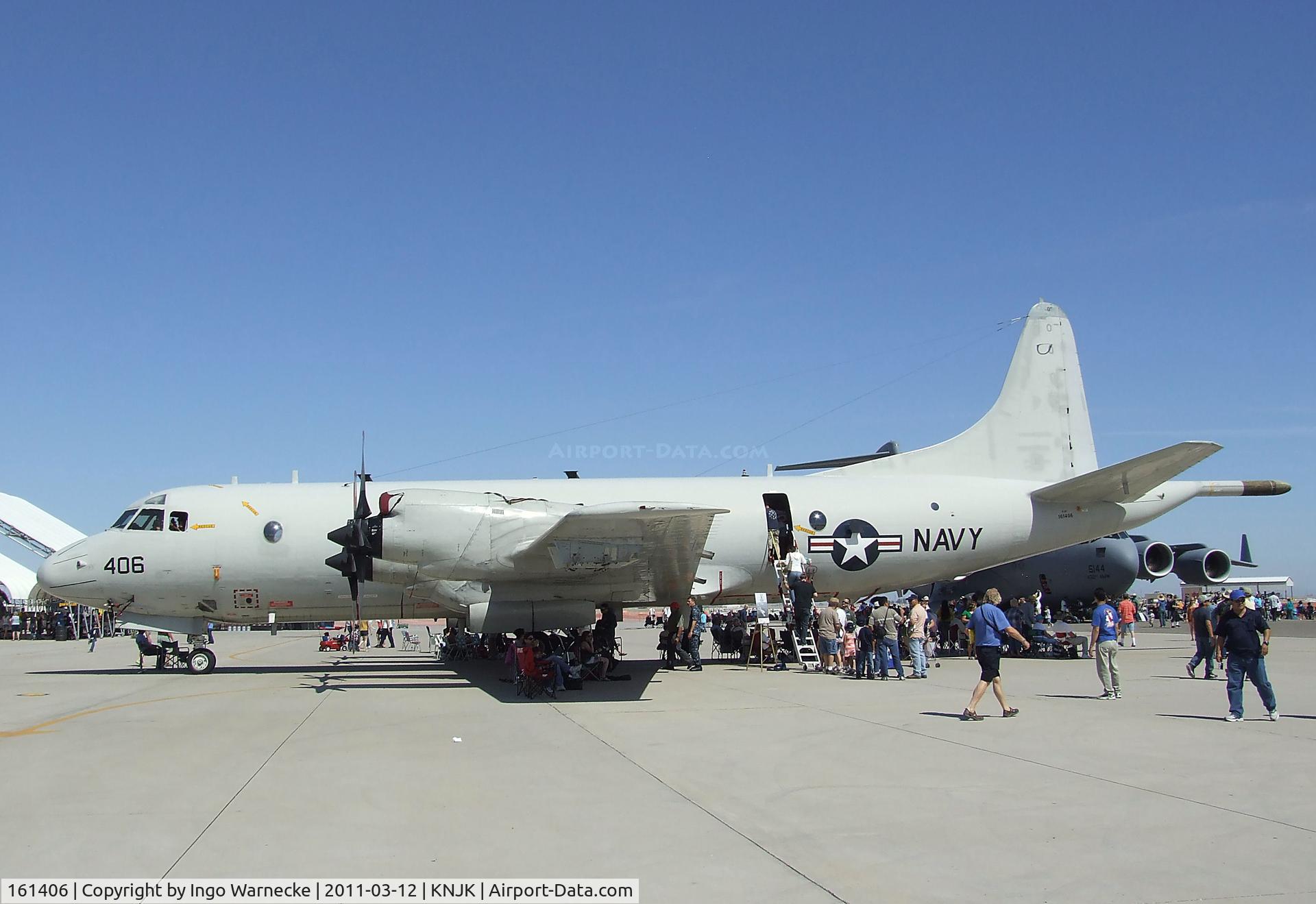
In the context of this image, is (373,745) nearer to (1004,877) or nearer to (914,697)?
(1004,877)

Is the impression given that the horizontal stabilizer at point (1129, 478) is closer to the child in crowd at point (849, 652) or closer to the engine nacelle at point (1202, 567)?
the child in crowd at point (849, 652)

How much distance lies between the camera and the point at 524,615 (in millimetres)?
16594

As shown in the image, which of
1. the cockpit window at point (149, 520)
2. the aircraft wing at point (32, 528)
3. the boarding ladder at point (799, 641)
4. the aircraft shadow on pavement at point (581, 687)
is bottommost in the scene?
the aircraft shadow on pavement at point (581, 687)

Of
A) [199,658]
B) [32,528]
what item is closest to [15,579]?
[32,528]

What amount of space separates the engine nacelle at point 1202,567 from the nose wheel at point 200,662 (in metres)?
31.4

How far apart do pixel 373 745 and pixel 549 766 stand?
235 cm

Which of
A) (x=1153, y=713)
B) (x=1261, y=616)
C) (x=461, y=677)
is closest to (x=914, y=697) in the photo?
(x=1153, y=713)

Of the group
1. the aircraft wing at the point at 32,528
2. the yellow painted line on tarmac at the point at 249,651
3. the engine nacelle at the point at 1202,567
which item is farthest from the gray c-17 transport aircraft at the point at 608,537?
the aircraft wing at the point at 32,528

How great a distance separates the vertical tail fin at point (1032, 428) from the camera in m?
20.7

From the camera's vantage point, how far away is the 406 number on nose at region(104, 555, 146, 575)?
17609 millimetres

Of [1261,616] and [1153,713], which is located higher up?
[1261,616]

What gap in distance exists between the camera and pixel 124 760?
9039 millimetres

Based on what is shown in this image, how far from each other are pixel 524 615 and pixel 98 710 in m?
6.46

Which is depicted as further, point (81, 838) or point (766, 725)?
point (766, 725)
